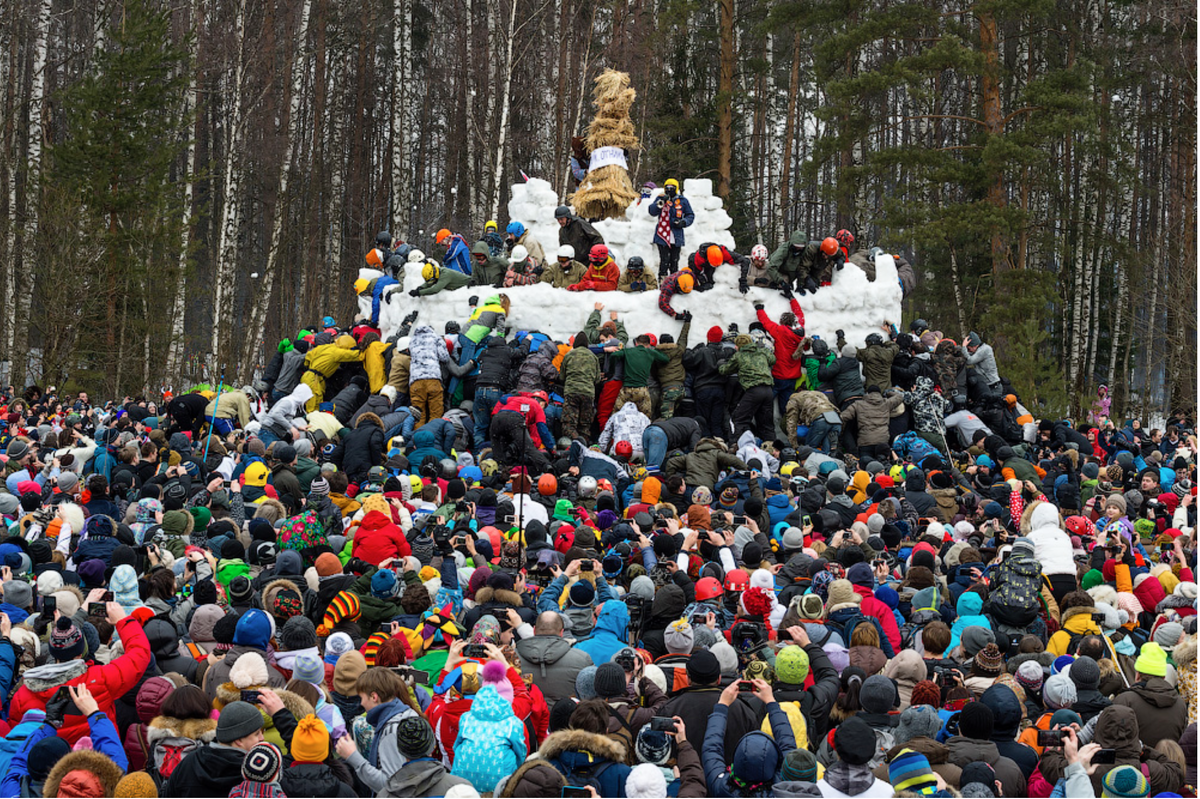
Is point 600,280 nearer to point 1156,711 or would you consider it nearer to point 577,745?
point 1156,711

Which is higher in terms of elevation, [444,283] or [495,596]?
[444,283]

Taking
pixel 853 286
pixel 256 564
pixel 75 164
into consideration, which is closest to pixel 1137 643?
pixel 256 564

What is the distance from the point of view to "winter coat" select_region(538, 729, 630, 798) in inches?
191

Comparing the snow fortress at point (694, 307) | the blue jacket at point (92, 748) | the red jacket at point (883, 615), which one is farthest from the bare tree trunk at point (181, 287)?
the blue jacket at point (92, 748)

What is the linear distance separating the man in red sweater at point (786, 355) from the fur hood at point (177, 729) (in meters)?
11.3

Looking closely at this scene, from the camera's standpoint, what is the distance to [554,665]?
6457mm

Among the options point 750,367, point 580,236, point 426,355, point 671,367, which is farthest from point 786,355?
point 426,355

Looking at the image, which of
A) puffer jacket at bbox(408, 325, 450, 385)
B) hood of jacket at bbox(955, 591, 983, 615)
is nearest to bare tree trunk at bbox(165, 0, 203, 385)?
puffer jacket at bbox(408, 325, 450, 385)

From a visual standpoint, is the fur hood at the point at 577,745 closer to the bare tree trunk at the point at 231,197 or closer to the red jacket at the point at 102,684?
the red jacket at the point at 102,684

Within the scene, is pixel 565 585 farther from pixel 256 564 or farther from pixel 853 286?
pixel 853 286

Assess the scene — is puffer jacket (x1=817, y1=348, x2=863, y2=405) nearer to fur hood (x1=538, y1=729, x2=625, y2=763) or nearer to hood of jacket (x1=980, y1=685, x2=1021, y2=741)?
hood of jacket (x1=980, y1=685, x2=1021, y2=741)

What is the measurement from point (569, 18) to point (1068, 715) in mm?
27383

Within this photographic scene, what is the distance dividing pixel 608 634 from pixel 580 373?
8331 mm

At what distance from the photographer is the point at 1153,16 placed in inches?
1102
